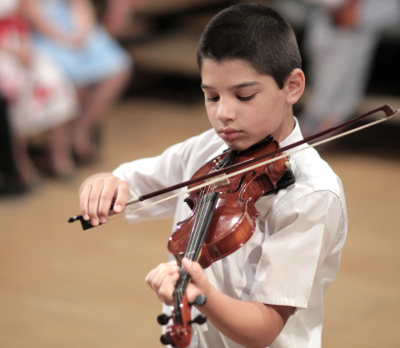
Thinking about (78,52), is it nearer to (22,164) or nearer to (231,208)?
(22,164)

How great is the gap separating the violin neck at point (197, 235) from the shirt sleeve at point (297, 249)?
107mm

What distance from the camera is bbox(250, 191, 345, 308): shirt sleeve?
0.89 meters

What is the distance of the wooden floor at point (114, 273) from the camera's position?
6.16 feet

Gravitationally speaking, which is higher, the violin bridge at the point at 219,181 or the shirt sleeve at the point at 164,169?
the shirt sleeve at the point at 164,169

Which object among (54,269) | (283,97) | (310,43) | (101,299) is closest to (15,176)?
(54,269)

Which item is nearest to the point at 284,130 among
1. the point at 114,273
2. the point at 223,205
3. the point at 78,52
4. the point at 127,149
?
the point at 223,205

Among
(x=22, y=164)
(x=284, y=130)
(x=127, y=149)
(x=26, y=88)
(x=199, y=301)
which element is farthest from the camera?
(x=127, y=149)

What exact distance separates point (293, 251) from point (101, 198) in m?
0.33

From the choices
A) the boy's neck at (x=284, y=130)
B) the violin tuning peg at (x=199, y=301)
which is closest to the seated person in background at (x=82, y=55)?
the boy's neck at (x=284, y=130)

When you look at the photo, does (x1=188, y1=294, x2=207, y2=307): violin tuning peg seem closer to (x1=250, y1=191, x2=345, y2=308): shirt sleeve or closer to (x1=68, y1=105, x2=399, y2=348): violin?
(x1=68, y1=105, x2=399, y2=348): violin

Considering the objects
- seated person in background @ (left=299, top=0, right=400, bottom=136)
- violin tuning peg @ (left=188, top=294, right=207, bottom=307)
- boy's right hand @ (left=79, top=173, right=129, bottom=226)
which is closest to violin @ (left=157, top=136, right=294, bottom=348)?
violin tuning peg @ (left=188, top=294, right=207, bottom=307)

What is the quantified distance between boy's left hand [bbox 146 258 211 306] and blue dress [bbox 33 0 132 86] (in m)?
2.55

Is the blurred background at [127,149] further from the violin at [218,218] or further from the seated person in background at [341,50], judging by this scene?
the violin at [218,218]

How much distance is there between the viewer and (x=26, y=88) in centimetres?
291
